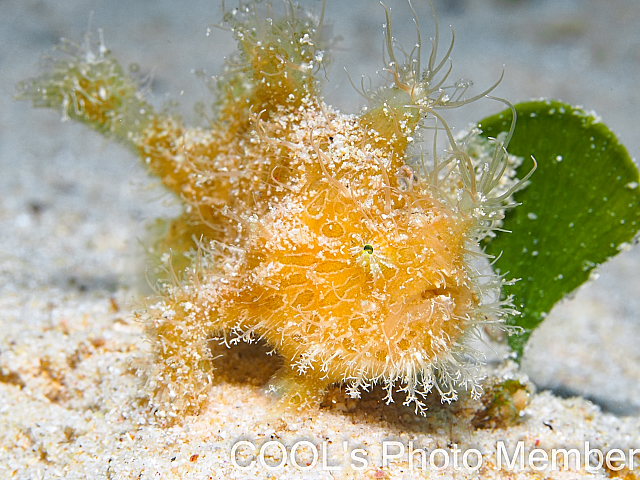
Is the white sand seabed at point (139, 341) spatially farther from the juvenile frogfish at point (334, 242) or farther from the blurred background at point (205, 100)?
the juvenile frogfish at point (334, 242)

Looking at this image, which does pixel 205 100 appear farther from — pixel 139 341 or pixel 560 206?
pixel 560 206

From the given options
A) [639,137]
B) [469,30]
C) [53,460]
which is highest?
[469,30]

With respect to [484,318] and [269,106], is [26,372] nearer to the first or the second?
[269,106]

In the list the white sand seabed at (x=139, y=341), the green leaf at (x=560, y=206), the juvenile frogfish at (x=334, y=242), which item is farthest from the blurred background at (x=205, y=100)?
the green leaf at (x=560, y=206)

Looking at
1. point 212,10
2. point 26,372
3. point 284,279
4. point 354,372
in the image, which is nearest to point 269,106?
point 284,279

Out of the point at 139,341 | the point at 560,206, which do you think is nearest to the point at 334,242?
the point at 560,206

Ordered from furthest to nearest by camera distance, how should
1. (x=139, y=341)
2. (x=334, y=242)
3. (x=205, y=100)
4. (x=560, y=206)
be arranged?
(x=205, y=100) → (x=139, y=341) → (x=560, y=206) → (x=334, y=242)
